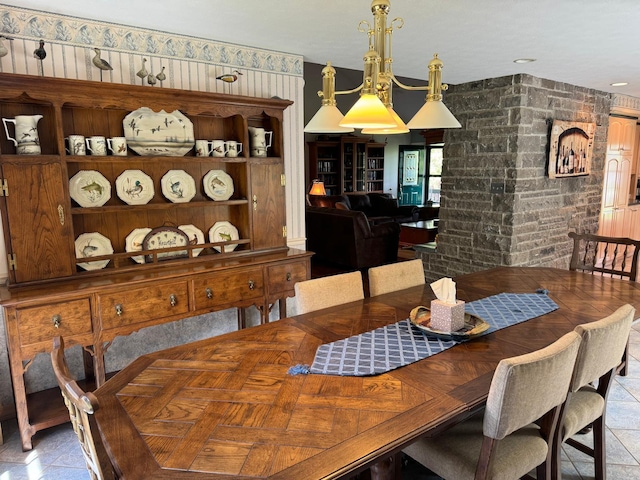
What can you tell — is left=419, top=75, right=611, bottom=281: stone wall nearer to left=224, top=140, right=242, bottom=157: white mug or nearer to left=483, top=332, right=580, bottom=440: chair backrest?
left=224, top=140, right=242, bottom=157: white mug

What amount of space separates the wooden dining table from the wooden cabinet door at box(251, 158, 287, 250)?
3.95 ft

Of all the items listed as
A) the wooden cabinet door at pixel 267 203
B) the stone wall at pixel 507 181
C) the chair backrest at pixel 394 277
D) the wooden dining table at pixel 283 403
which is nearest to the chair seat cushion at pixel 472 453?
the wooden dining table at pixel 283 403

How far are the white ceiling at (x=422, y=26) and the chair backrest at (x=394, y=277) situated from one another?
1436 millimetres

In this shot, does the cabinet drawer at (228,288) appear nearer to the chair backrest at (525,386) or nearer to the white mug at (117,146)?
the white mug at (117,146)

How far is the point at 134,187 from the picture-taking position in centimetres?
278

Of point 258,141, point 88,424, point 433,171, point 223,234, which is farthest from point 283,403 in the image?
point 433,171

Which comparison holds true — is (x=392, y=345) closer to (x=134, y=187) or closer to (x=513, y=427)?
(x=513, y=427)

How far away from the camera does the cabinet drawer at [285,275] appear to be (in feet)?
9.89

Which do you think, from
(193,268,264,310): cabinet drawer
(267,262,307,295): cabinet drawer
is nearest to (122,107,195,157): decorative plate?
(193,268,264,310): cabinet drawer

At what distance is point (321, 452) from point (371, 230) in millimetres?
5041

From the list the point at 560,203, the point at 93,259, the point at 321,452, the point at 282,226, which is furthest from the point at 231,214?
the point at 560,203

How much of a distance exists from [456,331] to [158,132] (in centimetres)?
213

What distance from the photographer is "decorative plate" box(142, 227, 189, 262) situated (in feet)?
9.27

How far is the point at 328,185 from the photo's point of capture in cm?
955
